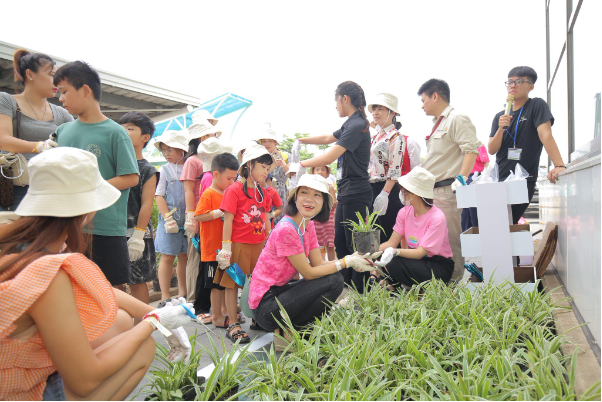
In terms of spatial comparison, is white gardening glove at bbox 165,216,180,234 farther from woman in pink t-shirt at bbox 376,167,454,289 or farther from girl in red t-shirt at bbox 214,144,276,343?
woman in pink t-shirt at bbox 376,167,454,289

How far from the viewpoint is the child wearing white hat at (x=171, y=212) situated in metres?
4.04

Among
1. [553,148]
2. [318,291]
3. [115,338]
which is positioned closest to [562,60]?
[553,148]

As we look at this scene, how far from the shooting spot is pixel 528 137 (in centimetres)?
377

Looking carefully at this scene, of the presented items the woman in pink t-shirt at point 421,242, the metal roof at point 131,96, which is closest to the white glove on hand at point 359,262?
the woman in pink t-shirt at point 421,242

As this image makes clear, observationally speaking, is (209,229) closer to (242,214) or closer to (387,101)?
(242,214)

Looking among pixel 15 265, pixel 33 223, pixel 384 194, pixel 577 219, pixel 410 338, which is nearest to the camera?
pixel 15 265

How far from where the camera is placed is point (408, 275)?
3523 millimetres

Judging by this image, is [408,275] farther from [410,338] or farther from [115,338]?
[115,338]

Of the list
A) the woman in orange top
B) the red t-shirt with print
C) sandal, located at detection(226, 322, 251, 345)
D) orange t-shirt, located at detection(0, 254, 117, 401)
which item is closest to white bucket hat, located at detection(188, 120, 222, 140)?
the red t-shirt with print

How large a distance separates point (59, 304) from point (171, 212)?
9.22 feet

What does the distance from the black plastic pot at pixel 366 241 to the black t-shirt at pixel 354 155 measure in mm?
797

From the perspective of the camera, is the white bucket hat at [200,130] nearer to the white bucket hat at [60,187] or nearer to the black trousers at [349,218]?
the black trousers at [349,218]

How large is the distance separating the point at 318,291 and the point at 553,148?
248 centimetres

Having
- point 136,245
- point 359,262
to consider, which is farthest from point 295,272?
point 136,245
